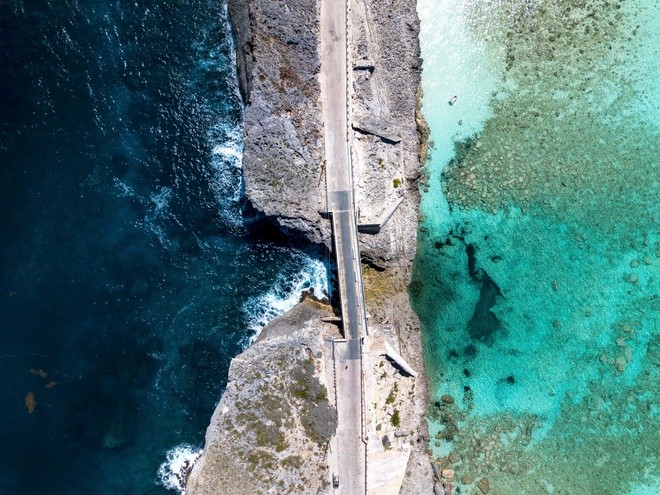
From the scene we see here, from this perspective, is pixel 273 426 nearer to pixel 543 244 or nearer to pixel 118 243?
pixel 118 243

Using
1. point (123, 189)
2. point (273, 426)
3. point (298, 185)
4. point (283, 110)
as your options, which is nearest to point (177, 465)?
point (273, 426)

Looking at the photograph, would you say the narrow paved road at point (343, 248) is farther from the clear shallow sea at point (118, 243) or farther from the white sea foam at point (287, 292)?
the clear shallow sea at point (118, 243)

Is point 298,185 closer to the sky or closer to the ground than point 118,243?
closer to the sky

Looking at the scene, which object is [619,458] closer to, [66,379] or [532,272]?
[532,272]

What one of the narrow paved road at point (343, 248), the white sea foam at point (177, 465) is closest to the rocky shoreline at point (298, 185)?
the narrow paved road at point (343, 248)

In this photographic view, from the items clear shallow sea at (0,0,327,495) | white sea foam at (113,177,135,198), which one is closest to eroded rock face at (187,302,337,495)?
clear shallow sea at (0,0,327,495)

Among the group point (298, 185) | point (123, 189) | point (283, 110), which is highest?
point (283, 110)
